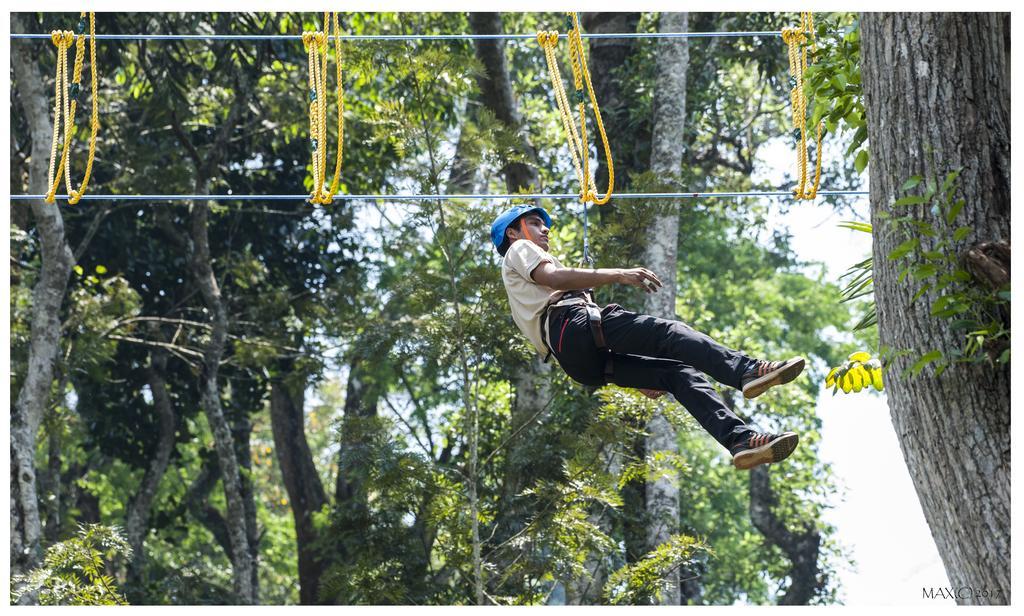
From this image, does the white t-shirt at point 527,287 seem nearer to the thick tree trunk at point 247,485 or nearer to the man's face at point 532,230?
the man's face at point 532,230

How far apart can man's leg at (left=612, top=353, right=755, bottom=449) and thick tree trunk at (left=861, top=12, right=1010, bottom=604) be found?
58cm

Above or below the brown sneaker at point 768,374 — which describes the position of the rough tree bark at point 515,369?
above

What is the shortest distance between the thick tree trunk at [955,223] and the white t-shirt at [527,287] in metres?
1.27

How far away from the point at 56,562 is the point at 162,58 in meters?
4.25

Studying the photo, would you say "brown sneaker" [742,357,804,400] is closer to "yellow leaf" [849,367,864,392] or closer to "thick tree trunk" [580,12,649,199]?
"yellow leaf" [849,367,864,392]

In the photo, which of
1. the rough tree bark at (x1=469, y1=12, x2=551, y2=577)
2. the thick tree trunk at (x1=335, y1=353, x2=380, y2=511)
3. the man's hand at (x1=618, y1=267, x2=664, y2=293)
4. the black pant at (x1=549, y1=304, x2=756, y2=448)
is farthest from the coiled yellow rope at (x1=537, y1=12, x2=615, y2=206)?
the thick tree trunk at (x1=335, y1=353, x2=380, y2=511)

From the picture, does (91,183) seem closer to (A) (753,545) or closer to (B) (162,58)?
(B) (162,58)

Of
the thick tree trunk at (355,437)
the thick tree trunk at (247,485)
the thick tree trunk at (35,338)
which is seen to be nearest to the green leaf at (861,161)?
the thick tree trunk at (355,437)

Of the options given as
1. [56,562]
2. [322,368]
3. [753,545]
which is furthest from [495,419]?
[753,545]

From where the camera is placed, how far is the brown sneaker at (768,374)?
4324mm

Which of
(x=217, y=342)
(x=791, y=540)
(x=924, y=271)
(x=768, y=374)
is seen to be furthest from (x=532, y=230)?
(x=791, y=540)

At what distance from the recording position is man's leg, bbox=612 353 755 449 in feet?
14.9

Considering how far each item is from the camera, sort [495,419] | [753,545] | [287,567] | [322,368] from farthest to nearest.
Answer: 1. [287,567]
2. [753,545]
3. [322,368]
4. [495,419]

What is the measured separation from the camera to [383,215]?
38.2 ft
